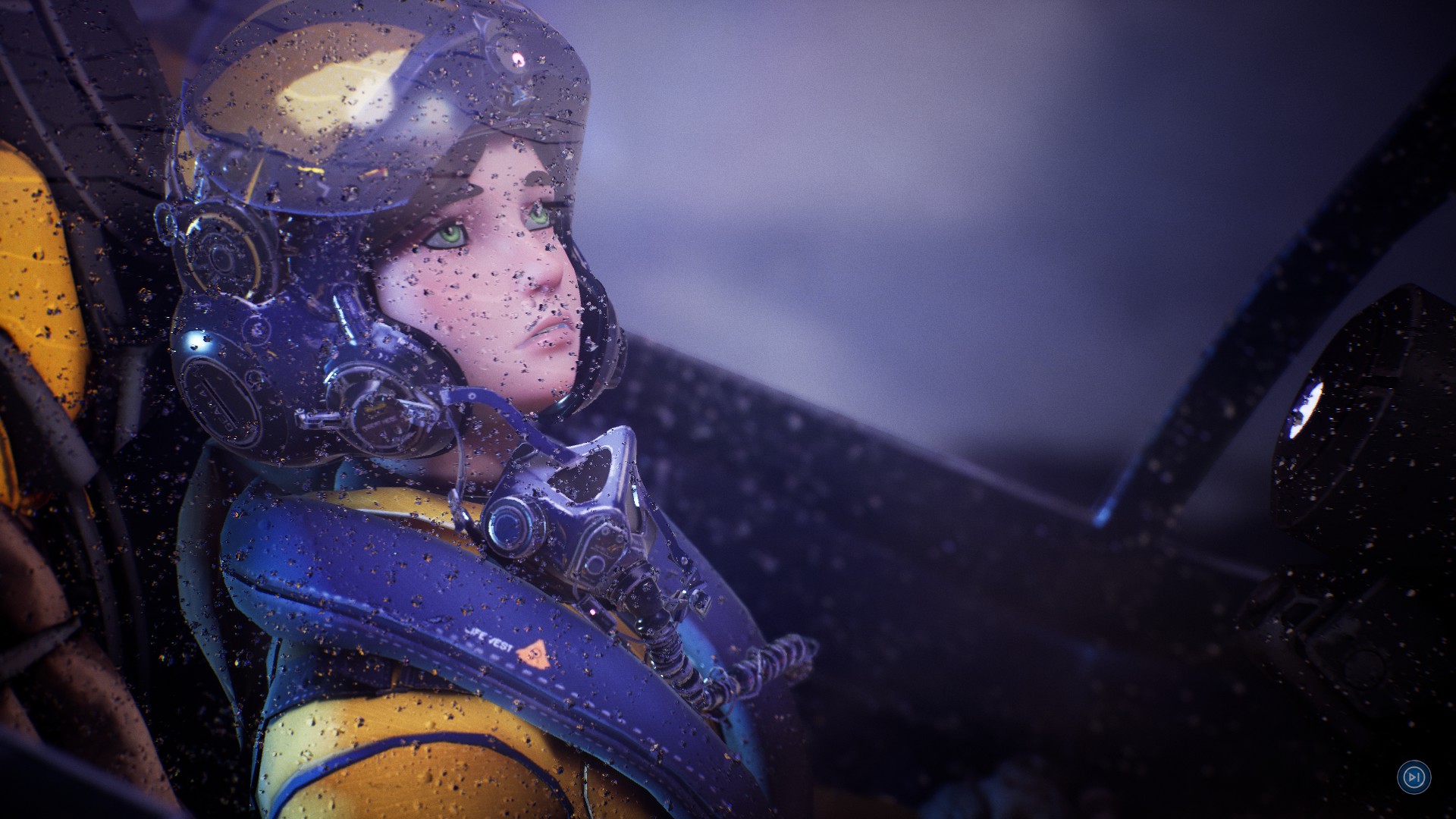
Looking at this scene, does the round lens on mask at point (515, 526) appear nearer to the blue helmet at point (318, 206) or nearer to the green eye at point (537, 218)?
the blue helmet at point (318, 206)

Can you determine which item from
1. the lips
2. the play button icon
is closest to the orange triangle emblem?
the lips

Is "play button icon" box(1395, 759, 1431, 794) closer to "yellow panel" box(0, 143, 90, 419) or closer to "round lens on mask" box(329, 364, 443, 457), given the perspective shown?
"round lens on mask" box(329, 364, 443, 457)

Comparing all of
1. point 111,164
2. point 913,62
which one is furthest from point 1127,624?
point 111,164

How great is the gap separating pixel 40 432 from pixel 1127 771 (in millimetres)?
1737

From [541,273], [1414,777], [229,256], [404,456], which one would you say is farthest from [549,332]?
[1414,777]

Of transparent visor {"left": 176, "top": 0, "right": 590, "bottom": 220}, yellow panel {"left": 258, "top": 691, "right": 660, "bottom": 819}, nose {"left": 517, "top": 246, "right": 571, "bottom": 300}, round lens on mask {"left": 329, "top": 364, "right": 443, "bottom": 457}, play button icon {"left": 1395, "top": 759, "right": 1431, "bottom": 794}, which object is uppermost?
transparent visor {"left": 176, "top": 0, "right": 590, "bottom": 220}

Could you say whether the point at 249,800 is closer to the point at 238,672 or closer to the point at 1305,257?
the point at 238,672

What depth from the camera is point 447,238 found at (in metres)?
0.75

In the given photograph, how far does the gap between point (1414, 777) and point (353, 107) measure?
1.38 m

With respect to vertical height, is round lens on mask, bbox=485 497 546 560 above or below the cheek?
below

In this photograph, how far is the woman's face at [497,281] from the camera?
74 centimetres

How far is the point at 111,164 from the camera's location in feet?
2.41

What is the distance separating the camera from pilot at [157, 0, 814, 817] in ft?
2.20

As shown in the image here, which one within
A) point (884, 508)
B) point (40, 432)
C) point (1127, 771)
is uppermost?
point (40, 432)
